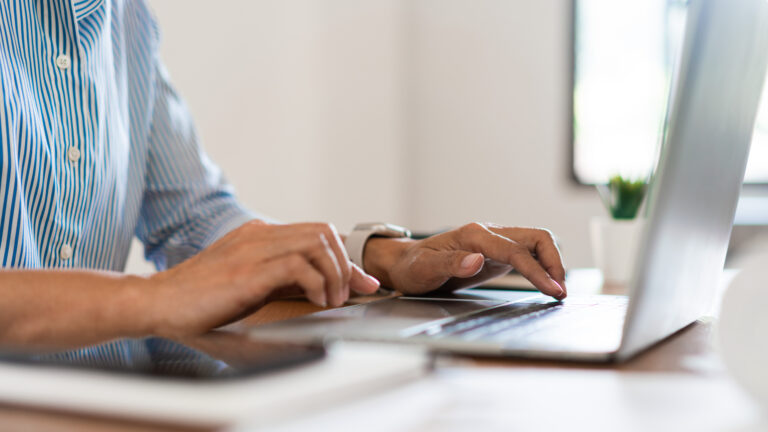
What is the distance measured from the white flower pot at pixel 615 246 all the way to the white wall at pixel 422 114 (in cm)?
166

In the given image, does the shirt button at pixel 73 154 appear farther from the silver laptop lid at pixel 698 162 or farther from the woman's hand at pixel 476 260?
the silver laptop lid at pixel 698 162

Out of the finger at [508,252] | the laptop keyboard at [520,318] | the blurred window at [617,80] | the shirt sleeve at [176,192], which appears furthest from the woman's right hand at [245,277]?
the blurred window at [617,80]

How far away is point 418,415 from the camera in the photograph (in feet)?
1.11

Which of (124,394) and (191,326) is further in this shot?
(191,326)

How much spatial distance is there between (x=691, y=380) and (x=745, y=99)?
27 cm

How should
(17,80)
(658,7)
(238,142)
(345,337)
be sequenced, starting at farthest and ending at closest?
(658,7), (238,142), (17,80), (345,337)

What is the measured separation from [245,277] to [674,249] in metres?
0.31

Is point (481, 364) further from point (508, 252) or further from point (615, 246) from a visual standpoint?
point (615, 246)

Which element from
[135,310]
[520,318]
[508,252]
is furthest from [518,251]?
[135,310]

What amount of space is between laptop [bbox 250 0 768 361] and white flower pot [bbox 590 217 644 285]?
1.83ft

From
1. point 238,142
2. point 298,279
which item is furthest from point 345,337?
point 238,142

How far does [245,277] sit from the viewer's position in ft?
1.82

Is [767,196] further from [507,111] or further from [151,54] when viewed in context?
[151,54]

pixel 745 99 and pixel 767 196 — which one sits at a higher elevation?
pixel 745 99
